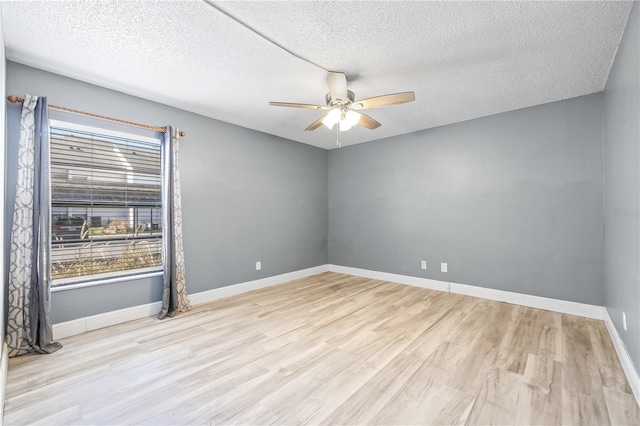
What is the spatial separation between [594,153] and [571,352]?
2165mm

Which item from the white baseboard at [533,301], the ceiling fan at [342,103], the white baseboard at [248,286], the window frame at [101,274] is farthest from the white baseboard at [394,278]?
the window frame at [101,274]

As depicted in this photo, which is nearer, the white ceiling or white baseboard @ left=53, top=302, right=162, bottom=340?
the white ceiling

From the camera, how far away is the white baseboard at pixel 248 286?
3.68 meters

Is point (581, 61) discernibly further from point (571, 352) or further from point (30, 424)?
point (30, 424)

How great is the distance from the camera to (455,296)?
393cm

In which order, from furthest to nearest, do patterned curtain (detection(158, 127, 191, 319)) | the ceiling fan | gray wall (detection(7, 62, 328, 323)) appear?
patterned curtain (detection(158, 127, 191, 319)) → gray wall (detection(7, 62, 328, 323)) → the ceiling fan

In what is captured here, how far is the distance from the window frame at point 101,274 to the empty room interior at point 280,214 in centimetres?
2

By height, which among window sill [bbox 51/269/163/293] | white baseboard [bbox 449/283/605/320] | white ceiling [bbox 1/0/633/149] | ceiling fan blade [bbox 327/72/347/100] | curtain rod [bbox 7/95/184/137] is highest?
white ceiling [bbox 1/0/633/149]

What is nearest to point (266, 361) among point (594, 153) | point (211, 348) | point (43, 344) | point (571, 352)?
point (211, 348)

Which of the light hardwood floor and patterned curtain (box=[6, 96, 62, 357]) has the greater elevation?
patterned curtain (box=[6, 96, 62, 357])

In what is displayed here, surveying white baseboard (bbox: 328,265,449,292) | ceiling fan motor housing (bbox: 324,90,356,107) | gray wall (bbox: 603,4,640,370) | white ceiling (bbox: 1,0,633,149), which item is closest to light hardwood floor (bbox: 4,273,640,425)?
gray wall (bbox: 603,4,640,370)

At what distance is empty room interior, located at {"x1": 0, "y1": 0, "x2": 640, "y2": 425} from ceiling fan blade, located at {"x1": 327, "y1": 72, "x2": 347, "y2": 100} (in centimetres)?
3

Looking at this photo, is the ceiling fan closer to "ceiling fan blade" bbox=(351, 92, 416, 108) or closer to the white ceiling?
"ceiling fan blade" bbox=(351, 92, 416, 108)

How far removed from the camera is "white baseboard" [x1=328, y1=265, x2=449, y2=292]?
4.24 m
